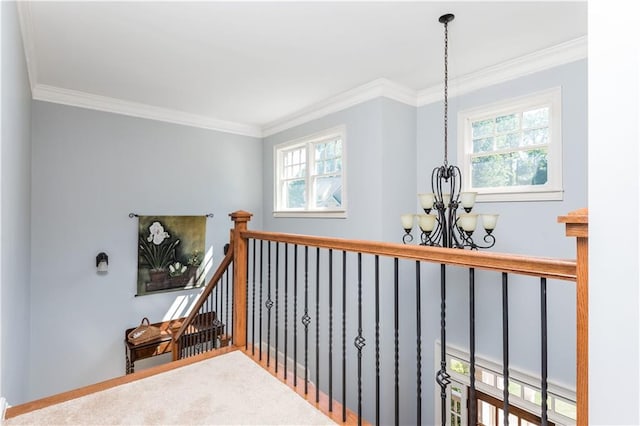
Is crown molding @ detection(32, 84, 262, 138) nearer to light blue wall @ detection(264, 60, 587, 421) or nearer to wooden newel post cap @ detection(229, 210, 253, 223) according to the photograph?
light blue wall @ detection(264, 60, 587, 421)

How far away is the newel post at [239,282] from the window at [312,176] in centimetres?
151

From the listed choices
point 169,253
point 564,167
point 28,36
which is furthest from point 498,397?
point 28,36

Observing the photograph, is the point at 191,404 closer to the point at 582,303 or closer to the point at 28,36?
the point at 582,303

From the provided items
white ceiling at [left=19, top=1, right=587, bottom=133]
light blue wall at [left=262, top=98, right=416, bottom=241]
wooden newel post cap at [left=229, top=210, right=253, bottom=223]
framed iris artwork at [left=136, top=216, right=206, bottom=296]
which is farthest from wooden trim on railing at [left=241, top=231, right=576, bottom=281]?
framed iris artwork at [left=136, top=216, right=206, bottom=296]

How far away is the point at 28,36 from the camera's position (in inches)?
97.7

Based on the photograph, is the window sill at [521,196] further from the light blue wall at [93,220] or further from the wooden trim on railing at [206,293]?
the light blue wall at [93,220]

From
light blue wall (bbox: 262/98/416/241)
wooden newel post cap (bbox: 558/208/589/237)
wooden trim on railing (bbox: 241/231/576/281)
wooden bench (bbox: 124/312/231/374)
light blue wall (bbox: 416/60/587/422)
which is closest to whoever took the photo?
wooden newel post cap (bbox: 558/208/589/237)

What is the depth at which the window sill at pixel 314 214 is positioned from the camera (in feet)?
12.6

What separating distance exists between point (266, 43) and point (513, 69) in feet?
7.15

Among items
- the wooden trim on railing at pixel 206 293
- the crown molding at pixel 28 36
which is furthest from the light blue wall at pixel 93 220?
the wooden trim on railing at pixel 206 293

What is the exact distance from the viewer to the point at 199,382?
1.96 m

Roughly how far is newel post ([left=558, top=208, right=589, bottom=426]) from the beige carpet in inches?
44.0

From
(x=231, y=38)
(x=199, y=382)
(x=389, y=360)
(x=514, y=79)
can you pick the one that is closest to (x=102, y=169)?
(x=231, y=38)

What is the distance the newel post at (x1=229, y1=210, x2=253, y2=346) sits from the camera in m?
2.50
